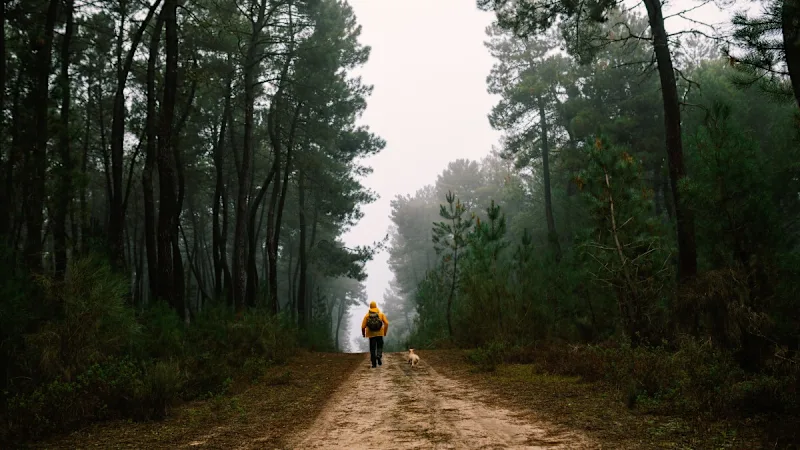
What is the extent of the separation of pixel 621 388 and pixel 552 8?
8780 mm

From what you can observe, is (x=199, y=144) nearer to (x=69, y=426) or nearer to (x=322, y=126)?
(x=322, y=126)

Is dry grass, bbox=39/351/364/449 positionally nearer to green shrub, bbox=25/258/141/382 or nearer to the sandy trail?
the sandy trail

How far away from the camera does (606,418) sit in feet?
17.7

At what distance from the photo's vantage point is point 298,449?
4.59m

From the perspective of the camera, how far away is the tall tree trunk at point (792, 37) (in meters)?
5.25

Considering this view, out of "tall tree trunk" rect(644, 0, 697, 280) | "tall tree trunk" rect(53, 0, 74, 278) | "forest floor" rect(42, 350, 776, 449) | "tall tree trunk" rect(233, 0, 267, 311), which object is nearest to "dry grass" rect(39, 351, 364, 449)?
"forest floor" rect(42, 350, 776, 449)

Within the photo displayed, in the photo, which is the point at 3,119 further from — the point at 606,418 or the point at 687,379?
the point at 687,379

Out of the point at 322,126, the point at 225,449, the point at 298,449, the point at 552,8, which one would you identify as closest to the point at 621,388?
the point at 298,449

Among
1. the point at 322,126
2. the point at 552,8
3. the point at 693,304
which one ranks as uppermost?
the point at 322,126

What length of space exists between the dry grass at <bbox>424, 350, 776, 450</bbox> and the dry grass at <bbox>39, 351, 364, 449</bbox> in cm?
276

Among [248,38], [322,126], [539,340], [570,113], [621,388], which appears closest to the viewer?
[621,388]

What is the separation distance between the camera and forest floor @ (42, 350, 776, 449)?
4605mm

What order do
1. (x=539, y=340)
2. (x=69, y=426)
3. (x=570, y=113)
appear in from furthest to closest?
(x=570, y=113), (x=539, y=340), (x=69, y=426)

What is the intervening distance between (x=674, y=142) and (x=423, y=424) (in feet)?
26.6
